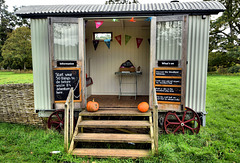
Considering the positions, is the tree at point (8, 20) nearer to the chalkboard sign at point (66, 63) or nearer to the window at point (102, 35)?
the window at point (102, 35)

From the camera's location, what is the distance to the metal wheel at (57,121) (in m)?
4.36

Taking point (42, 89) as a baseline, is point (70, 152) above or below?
below

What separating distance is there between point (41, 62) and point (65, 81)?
32.5 inches

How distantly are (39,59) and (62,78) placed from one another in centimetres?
81

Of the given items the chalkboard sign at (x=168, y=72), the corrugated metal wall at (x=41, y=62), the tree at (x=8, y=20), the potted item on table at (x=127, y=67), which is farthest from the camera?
the tree at (x=8, y=20)

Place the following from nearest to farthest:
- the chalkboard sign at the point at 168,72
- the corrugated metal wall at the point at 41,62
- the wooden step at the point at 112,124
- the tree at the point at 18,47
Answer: the wooden step at the point at 112,124
the chalkboard sign at the point at 168,72
the corrugated metal wall at the point at 41,62
the tree at the point at 18,47

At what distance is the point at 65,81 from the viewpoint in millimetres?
4188

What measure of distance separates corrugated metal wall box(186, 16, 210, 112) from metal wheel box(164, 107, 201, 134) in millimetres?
196

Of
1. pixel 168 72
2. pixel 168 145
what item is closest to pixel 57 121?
pixel 168 145

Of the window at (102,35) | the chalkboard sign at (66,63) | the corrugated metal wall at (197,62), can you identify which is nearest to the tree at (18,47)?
the window at (102,35)

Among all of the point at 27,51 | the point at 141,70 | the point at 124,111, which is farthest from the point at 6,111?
the point at 27,51

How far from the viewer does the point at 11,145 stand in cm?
390

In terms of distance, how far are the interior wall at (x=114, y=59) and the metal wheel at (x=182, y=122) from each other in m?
2.04

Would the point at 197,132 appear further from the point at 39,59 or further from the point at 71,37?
the point at 39,59
